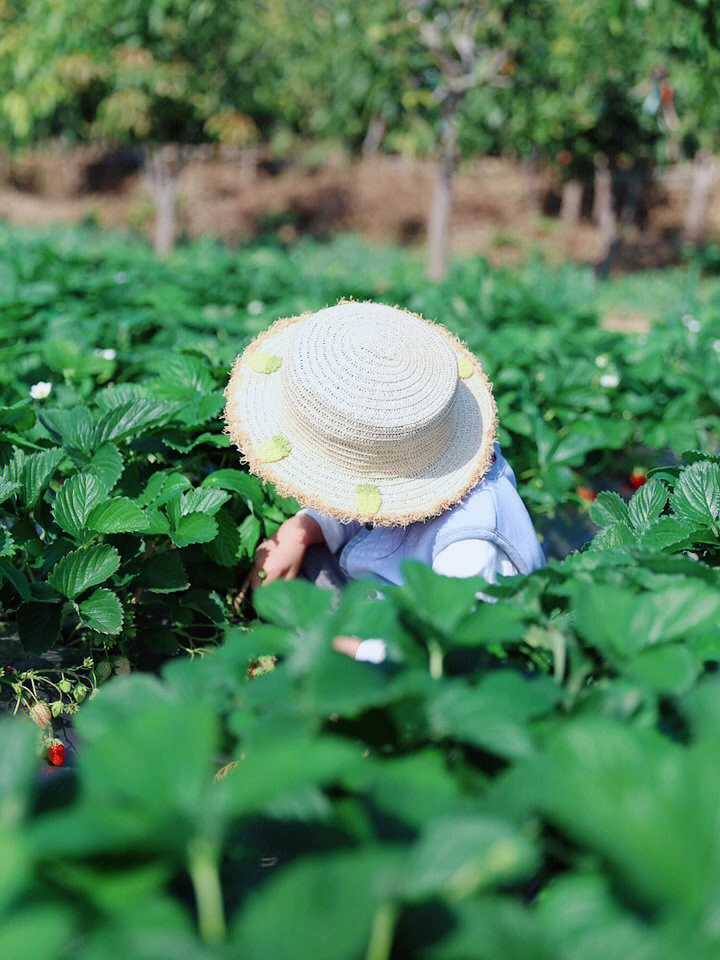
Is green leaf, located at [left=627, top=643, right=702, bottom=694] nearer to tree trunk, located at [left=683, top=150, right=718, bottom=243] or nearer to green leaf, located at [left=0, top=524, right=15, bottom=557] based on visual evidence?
green leaf, located at [left=0, top=524, right=15, bottom=557]

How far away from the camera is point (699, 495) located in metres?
1.59

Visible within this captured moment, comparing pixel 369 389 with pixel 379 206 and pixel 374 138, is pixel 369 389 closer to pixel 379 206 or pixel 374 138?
pixel 379 206

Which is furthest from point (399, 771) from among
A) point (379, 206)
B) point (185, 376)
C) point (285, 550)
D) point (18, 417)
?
point (379, 206)

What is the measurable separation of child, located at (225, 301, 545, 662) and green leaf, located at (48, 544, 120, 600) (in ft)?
1.14

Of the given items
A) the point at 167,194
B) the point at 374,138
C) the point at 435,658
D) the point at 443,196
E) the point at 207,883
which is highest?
the point at 207,883

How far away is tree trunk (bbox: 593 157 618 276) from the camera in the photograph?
13258 mm

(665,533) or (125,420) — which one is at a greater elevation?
(665,533)

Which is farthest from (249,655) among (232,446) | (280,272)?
(280,272)

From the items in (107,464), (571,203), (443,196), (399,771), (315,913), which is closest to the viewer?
(315,913)

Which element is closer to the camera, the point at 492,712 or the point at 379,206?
the point at 492,712

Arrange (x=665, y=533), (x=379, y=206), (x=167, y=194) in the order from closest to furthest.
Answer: (x=665, y=533)
(x=167, y=194)
(x=379, y=206)

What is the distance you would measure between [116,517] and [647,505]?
95 cm

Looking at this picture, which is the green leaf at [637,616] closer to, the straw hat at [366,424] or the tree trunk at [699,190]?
the straw hat at [366,424]

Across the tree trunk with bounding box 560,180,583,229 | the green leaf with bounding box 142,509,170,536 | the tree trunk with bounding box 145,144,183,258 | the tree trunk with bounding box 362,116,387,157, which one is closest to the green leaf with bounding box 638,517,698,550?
the green leaf with bounding box 142,509,170,536
